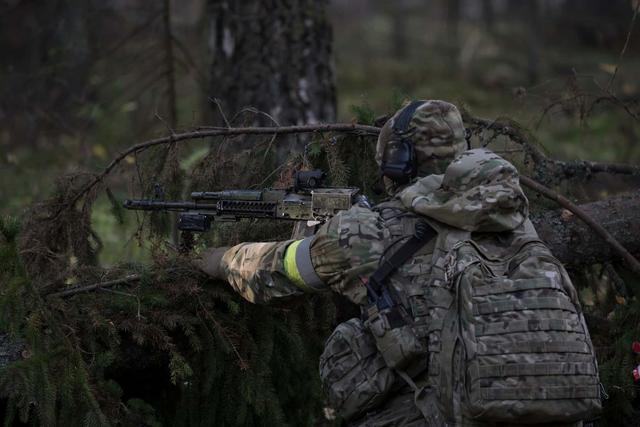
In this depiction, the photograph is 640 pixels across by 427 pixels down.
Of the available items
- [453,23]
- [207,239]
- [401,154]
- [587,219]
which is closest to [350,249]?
[401,154]

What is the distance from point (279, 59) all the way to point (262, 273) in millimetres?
4107

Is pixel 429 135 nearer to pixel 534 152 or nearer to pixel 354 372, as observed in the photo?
pixel 354 372

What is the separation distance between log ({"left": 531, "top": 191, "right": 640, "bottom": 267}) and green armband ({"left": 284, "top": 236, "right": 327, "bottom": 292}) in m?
2.02

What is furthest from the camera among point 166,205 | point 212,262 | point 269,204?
point 166,205

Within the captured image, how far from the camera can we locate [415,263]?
347 cm

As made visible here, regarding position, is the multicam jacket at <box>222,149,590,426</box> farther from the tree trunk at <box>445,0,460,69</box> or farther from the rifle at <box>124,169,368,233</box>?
the tree trunk at <box>445,0,460,69</box>

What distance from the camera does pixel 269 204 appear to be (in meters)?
4.34

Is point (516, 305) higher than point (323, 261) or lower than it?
lower

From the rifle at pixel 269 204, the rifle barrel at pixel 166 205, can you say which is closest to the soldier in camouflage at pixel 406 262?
the rifle at pixel 269 204

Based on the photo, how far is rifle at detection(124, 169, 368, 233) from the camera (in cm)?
411

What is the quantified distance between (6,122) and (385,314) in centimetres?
1048

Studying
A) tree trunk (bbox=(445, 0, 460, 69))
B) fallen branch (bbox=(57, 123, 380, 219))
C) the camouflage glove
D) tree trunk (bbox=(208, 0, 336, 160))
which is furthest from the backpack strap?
tree trunk (bbox=(445, 0, 460, 69))

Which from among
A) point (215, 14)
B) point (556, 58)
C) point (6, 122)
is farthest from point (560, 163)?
point (556, 58)

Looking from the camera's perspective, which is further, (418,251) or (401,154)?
(401,154)
